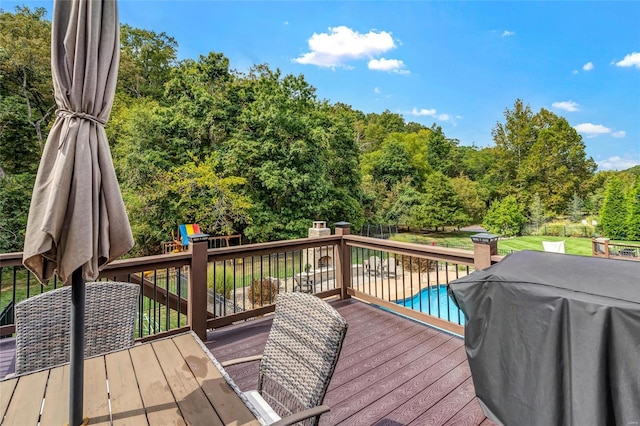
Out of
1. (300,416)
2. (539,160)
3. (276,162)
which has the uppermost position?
(539,160)

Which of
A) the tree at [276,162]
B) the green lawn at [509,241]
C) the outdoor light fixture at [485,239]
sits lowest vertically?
the green lawn at [509,241]

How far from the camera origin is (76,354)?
3.53ft

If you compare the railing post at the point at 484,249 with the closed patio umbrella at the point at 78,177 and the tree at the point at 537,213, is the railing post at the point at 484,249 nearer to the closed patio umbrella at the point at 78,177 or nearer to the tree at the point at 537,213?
the closed patio umbrella at the point at 78,177

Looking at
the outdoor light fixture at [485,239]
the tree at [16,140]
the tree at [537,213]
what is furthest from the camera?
the tree at [537,213]

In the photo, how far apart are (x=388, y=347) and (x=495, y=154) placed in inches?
1256

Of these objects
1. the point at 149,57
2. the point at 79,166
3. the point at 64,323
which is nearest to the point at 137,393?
the point at 64,323

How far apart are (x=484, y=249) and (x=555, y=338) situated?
4.86 feet

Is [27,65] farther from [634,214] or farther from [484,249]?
[634,214]

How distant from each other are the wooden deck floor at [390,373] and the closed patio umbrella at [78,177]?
1699 mm

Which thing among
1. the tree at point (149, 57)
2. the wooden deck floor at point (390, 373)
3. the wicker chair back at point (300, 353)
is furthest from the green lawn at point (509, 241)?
the wicker chair back at point (300, 353)

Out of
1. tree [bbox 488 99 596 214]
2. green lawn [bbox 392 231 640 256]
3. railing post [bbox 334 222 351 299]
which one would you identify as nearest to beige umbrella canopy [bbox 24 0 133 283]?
railing post [bbox 334 222 351 299]

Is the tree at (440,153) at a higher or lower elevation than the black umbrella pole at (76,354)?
higher

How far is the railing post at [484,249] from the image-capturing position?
270 cm

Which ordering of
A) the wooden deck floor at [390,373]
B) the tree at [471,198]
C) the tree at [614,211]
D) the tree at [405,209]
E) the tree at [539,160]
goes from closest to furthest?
the wooden deck floor at [390,373]
the tree at [614,211]
the tree at [405,209]
the tree at [539,160]
the tree at [471,198]
